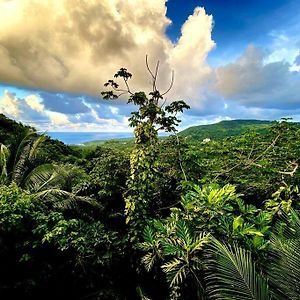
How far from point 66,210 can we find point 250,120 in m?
104

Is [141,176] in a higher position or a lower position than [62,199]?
higher

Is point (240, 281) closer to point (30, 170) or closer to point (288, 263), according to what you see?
point (288, 263)

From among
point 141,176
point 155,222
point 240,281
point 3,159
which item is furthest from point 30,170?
point 240,281

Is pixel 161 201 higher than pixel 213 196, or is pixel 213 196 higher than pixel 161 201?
pixel 213 196

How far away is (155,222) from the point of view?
4.76m

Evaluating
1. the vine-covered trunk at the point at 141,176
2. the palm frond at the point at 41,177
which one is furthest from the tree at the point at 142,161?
the palm frond at the point at 41,177

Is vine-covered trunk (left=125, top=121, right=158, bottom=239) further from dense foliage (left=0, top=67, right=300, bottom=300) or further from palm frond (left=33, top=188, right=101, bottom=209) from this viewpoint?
palm frond (left=33, top=188, right=101, bottom=209)

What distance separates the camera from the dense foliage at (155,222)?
334cm

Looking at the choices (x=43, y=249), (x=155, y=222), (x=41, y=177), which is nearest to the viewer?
(x=155, y=222)

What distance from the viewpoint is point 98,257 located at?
629 cm

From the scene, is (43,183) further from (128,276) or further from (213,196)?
(213,196)

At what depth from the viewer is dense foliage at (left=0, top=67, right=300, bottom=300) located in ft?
11.0

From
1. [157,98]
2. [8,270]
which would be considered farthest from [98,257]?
[157,98]

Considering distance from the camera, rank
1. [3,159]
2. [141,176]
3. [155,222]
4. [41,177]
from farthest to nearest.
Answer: [41,177] → [3,159] → [141,176] → [155,222]
